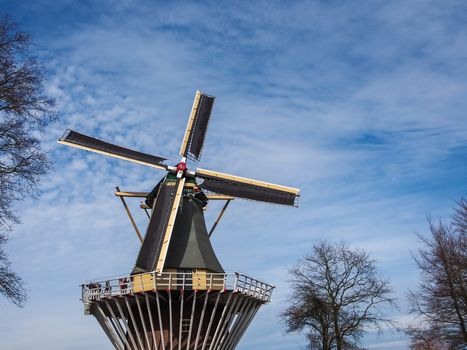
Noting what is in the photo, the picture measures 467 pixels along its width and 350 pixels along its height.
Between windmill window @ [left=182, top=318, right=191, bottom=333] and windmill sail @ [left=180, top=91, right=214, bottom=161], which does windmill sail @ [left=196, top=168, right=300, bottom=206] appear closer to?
windmill sail @ [left=180, top=91, right=214, bottom=161]

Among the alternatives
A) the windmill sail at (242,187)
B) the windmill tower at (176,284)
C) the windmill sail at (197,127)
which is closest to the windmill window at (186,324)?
the windmill tower at (176,284)

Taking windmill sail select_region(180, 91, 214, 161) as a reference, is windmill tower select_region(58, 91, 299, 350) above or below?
below

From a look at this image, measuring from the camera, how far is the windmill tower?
2030 centimetres

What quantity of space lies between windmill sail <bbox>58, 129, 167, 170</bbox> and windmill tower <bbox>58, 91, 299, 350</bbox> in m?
0.05

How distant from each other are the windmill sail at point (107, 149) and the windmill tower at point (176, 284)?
51 mm

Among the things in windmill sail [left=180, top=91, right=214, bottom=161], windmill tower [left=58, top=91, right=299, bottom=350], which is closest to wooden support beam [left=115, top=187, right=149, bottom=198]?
windmill tower [left=58, top=91, right=299, bottom=350]

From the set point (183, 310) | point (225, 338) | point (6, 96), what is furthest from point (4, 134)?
point (225, 338)

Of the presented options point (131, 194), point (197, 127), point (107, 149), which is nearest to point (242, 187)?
point (197, 127)

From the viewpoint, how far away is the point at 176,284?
20.0 metres

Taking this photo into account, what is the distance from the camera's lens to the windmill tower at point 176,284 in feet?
66.6

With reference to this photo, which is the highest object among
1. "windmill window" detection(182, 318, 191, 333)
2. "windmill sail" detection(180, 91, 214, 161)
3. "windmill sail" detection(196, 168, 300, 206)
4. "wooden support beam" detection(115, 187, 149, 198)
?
"windmill sail" detection(180, 91, 214, 161)

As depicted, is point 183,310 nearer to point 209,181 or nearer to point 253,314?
point 253,314

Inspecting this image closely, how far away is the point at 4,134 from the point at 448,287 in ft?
59.6

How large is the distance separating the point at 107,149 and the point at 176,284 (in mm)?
9145
